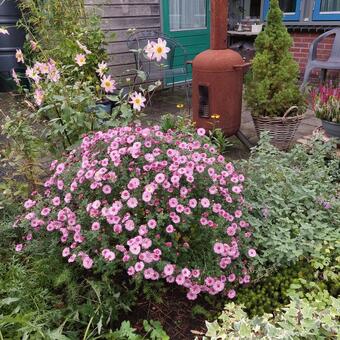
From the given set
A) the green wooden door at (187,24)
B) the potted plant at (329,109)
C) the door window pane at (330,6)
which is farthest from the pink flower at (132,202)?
the door window pane at (330,6)

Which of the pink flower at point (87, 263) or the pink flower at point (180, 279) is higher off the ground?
the pink flower at point (87, 263)

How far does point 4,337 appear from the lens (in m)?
1.50

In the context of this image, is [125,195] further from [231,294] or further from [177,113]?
[177,113]

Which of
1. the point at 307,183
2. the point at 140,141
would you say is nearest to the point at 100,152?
the point at 140,141

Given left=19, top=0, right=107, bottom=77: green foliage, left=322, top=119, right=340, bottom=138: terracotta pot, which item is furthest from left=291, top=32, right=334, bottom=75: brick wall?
left=19, top=0, right=107, bottom=77: green foliage

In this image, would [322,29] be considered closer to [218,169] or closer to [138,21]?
[138,21]

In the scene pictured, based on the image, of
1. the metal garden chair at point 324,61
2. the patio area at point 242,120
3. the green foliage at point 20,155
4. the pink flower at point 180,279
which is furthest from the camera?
the metal garden chair at point 324,61

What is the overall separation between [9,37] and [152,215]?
4.56 metres

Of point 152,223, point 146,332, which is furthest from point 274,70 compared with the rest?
point 146,332

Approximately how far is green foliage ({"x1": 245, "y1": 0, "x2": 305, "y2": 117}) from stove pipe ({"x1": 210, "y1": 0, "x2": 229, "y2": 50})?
31 cm

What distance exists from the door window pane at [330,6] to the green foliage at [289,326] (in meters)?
4.82

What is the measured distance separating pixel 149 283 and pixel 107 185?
464mm

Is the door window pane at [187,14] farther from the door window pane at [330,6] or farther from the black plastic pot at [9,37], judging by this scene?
the black plastic pot at [9,37]

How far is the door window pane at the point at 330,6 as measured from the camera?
16.8 feet
